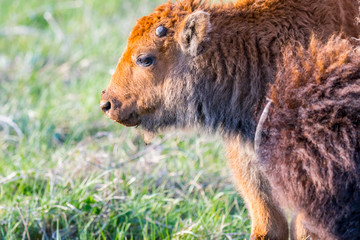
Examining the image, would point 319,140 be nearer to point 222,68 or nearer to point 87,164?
point 222,68

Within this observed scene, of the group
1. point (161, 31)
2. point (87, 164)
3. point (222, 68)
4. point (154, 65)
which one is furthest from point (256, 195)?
point (87, 164)

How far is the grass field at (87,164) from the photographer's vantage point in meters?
4.10

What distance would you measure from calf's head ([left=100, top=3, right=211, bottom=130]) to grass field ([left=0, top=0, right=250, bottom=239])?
0.41 metres

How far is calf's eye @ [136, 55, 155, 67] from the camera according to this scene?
3.72 meters

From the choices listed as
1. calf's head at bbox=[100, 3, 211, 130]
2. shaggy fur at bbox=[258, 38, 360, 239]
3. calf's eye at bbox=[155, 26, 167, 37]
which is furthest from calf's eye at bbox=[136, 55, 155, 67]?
shaggy fur at bbox=[258, 38, 360, 239]

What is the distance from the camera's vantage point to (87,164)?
481 centimetres

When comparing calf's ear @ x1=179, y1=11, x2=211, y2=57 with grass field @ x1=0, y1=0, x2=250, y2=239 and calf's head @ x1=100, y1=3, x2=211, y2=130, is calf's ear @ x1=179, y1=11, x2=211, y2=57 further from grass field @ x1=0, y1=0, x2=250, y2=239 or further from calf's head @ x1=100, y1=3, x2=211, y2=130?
grass field @ x1=0, y1=0, x2=250, y2=239

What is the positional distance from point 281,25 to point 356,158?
3.26 ft

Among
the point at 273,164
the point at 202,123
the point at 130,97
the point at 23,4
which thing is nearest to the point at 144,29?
the point at 130,97

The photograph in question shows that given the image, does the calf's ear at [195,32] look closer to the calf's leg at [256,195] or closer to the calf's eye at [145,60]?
the calf's eye at [145,60]

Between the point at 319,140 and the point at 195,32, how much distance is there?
1.02m

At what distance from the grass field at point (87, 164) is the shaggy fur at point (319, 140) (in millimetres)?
765

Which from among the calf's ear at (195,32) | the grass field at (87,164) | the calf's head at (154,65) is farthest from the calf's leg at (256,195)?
the calf's ear at (195,32)

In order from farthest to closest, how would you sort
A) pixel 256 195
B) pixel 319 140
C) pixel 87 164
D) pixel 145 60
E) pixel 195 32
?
pixel 87 164, pixel 256 195, pixel 145 60, pixel 195 32, pixel 319 140
